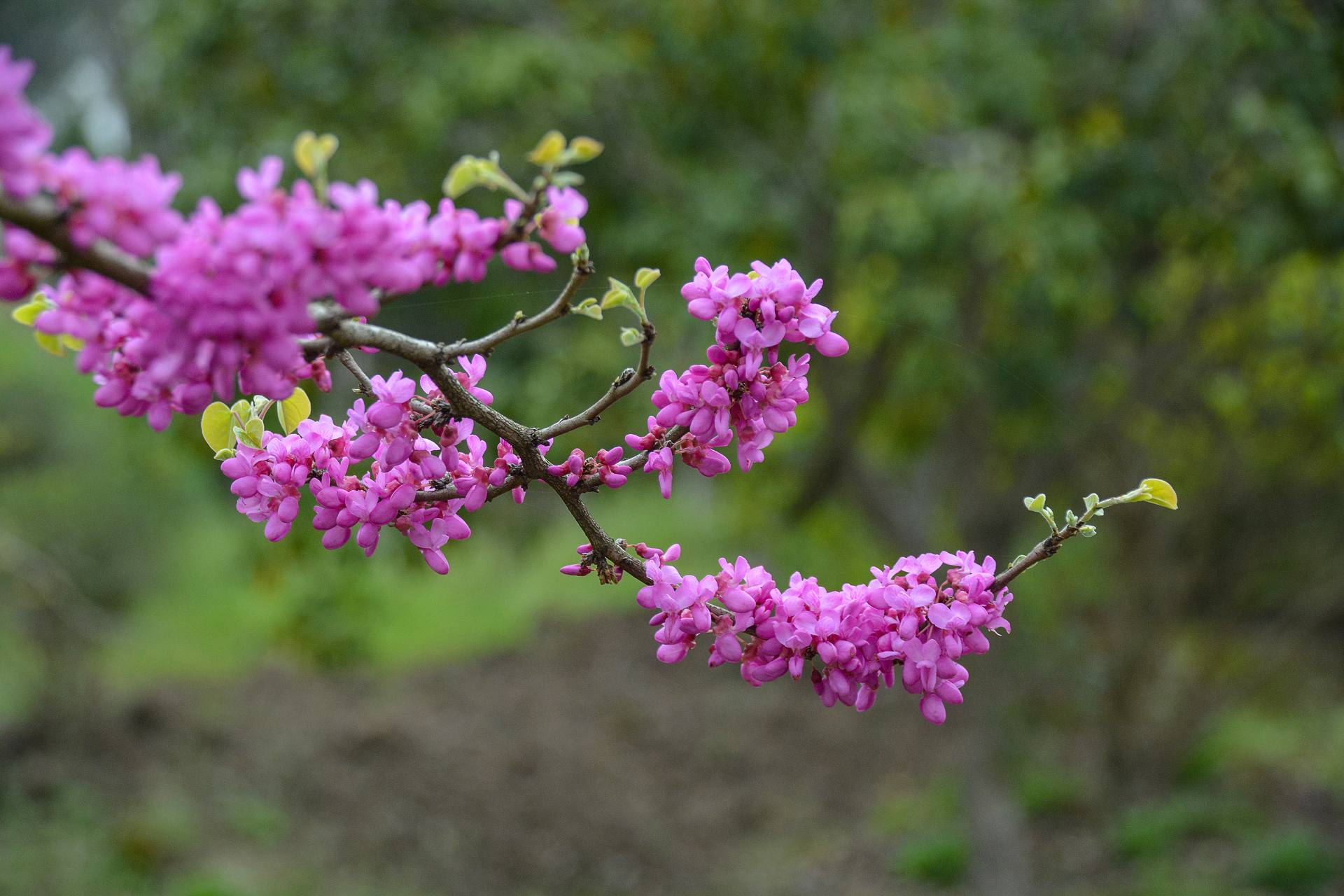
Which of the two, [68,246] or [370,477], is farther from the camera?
[370,477]

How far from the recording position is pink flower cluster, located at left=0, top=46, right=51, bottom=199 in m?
0.55

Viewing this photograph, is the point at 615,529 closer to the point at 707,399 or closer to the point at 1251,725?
the point at 1251,725

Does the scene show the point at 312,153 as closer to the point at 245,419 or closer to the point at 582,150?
the point at 582,150

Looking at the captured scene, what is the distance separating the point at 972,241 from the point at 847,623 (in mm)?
3197

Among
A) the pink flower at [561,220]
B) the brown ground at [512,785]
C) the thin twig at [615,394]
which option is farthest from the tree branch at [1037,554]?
the brown ground at [512,785]

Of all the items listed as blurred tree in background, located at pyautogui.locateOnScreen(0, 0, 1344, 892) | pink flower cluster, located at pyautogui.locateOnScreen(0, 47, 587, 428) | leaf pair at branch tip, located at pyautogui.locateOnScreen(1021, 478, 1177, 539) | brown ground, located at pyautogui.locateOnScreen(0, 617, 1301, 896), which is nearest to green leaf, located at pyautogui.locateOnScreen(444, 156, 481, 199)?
pink flower cluster, located at pyautogui.locateOnScreen(0, 47, 587, 428)

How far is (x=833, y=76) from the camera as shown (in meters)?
3.76

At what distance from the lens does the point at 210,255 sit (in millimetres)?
596

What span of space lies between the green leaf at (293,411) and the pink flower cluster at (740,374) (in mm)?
265

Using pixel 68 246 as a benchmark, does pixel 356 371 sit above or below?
above

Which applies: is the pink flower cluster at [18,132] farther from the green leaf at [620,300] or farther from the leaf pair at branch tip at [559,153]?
the green leaf at [620,300]

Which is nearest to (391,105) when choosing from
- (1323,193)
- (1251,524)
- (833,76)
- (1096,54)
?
(833,76)

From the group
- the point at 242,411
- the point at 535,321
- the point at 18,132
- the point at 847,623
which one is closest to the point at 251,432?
the point at 242,411

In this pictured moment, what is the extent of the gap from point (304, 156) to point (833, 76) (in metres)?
3.36
